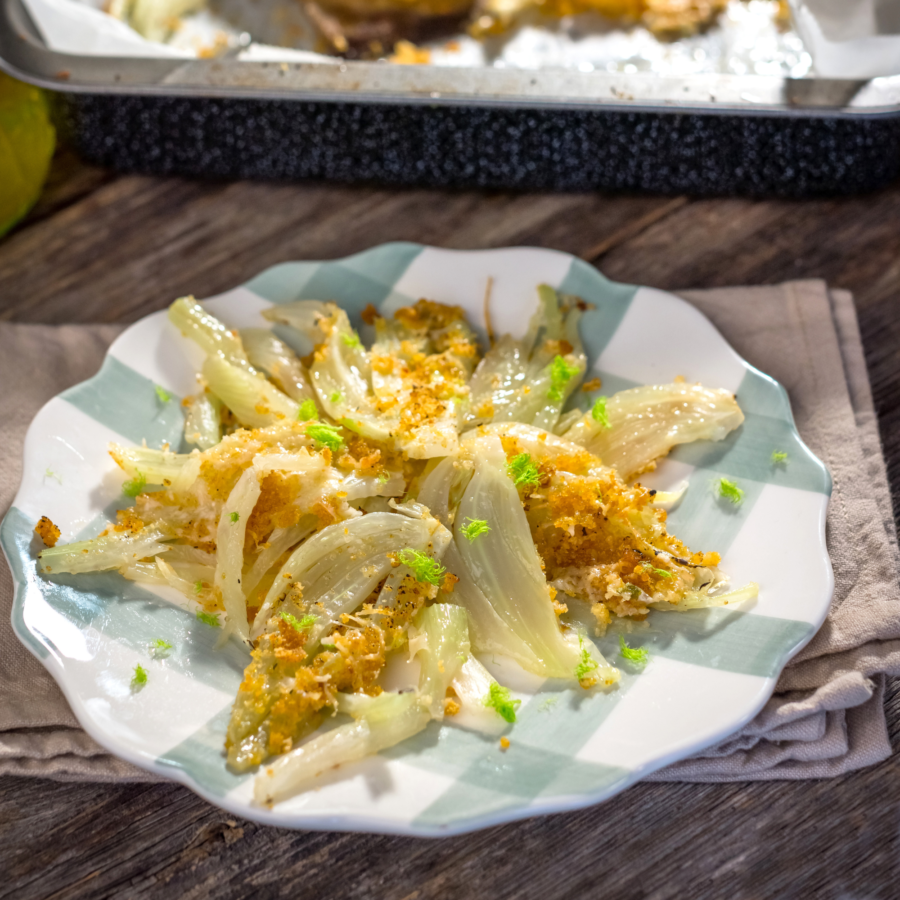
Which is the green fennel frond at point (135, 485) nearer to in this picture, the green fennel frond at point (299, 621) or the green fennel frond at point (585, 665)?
the green fennel frond at point (299, 621)

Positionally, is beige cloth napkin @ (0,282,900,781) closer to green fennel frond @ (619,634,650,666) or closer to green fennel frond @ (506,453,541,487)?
green fennel frond @ (619,634,650,666)

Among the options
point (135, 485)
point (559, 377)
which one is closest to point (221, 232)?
point (135, 485)

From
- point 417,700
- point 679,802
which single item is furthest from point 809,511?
point 417,700

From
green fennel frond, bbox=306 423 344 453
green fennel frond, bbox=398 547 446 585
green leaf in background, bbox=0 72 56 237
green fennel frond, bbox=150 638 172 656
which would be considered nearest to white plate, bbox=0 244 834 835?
green fennel frond, bbox=150 638 172 656

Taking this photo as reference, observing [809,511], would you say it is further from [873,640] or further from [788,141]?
[788,141]

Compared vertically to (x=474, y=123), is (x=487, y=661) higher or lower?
lower

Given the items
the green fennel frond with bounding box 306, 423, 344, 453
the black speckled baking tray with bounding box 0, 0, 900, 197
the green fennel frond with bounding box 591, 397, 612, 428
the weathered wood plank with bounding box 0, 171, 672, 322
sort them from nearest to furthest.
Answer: the green fennel frond with bounding box 306, 423, 344, 453 → the green fennel frond with bounding box 591, 397, 612, 428 → the black speckled baking tray with bounding box 0, 0, 900, 197 → the weathered wood plank with bounding box 0, 171, 672, 322

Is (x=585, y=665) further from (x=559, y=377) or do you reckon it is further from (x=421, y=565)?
(x=559, y=377)
